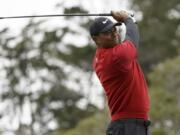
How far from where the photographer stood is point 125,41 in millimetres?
6312

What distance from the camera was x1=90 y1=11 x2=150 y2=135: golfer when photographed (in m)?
6.24

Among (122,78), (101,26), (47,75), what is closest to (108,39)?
(101,26)

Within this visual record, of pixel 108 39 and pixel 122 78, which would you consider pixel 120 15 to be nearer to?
pixel 108 39

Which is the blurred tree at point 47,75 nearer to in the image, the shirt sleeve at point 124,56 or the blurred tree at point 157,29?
the blurred tree at point 157,29

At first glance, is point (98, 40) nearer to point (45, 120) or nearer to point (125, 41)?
point (125, 41)

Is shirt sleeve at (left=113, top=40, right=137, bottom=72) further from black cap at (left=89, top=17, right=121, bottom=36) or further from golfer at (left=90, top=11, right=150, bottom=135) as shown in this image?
black cap at (left=89, top=17, right=121, bottom=36)

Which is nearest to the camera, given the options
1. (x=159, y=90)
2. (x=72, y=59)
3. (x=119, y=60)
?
(x=119, y=60)

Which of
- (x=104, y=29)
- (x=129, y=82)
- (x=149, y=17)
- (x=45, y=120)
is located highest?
(x=104, y=29)

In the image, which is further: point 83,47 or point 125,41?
point 83,47

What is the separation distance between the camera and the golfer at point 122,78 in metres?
6.24

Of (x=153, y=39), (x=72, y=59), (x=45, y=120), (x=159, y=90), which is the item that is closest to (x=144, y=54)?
(x=153, y=39)

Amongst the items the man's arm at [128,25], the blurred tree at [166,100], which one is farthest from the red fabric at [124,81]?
the blurred tree at [166,100]

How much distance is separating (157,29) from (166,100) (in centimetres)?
1414

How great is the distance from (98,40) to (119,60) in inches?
11.0
